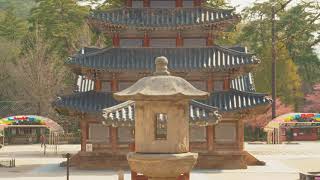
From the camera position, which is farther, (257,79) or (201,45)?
(257,79)

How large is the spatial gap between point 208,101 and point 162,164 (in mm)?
22094

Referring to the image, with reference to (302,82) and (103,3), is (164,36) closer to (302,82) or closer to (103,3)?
(103,3)

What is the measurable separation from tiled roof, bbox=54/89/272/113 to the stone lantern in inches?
792

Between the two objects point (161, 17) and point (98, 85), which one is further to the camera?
point (161, 17)

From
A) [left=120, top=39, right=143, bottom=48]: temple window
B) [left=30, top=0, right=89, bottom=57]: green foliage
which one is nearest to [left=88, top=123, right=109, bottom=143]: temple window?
[left=120, top=39, right=143, bottom=48]: temple window

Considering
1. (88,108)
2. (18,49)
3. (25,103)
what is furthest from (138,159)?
(18,49)

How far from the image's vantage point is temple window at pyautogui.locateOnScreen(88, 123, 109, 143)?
3647cm

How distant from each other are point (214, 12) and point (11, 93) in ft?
140

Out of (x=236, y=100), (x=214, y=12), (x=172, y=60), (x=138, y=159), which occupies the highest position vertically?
(x=214, y=12)

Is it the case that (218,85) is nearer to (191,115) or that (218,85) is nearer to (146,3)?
(146,3)

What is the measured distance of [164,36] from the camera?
38.0 meters

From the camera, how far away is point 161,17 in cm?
3800

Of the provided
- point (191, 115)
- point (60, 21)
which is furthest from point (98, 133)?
point (60, 21)

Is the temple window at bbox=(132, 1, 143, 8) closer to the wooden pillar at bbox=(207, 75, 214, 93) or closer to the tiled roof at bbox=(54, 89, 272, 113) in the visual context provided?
the tiled roof at bbox=(54, 89, 272, 113)
